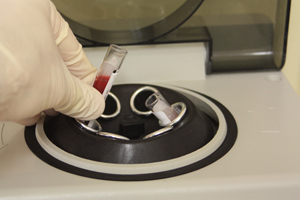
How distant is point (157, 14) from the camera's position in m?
0.75

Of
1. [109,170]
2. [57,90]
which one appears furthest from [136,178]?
[57,90]

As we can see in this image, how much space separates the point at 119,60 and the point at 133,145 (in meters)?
0.17

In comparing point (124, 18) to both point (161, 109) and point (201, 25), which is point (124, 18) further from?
point (161, 109)

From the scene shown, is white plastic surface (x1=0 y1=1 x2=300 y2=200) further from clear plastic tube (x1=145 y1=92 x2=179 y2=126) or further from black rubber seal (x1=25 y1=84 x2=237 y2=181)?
clear plastic tube (x1=145 y1=92 x2=179 y2=126)

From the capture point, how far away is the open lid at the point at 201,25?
0.74 m

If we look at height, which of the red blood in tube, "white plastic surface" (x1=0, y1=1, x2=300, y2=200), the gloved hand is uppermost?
the gloved hand

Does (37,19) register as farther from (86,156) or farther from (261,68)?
(261,68)

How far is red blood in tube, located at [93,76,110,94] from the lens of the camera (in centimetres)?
56

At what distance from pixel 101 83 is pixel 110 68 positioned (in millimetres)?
32

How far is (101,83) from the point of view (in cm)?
56

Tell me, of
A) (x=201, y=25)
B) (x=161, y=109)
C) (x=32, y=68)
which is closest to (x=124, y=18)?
(x=201, y=25)

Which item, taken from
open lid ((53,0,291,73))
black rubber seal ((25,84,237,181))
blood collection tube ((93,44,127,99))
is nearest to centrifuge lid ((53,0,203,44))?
open lid ((53,0,291,73))

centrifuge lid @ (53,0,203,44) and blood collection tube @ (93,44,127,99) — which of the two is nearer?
blood collection tube @ (93,44,127,99)

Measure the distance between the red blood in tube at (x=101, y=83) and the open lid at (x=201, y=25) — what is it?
0.19m
